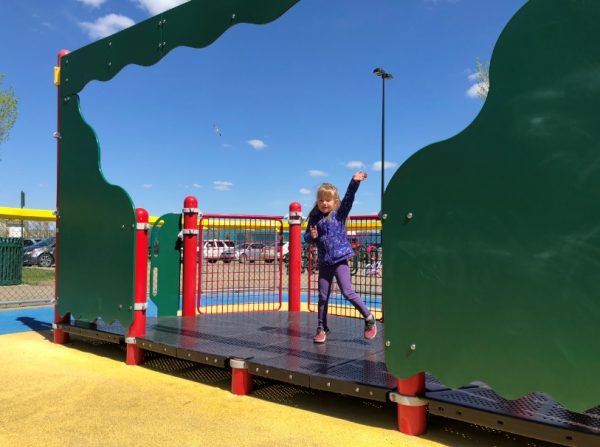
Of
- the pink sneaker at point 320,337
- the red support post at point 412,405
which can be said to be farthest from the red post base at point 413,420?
the pink sneaker at point 320,337

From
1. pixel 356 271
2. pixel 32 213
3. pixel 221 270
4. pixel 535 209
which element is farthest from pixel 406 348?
pixel 32 213

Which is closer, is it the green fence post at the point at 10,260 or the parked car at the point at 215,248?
the parked car at the point at 215,248

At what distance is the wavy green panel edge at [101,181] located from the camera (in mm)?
5121

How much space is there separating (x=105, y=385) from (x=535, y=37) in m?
4.52

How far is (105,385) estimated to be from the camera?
451 cm

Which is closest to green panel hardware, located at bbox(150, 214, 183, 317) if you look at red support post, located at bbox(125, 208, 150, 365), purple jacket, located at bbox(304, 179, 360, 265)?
red support post, located at bbox(125, 208, 150, 365)

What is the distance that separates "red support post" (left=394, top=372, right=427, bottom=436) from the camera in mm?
3297

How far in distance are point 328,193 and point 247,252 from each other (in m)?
4.19

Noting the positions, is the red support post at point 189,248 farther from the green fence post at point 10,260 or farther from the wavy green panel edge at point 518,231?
the green fence post at point 10,260

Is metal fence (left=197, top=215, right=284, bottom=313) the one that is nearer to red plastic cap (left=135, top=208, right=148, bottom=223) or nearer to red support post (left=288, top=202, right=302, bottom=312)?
red support post (left=288, top=202, right=302, bottom=312)

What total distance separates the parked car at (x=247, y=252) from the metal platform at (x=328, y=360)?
1.73 meters

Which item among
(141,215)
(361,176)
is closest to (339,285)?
(361,176)

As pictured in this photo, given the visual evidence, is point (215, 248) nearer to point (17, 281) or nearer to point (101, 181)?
point (101, 181)

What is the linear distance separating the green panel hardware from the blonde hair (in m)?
3.05
